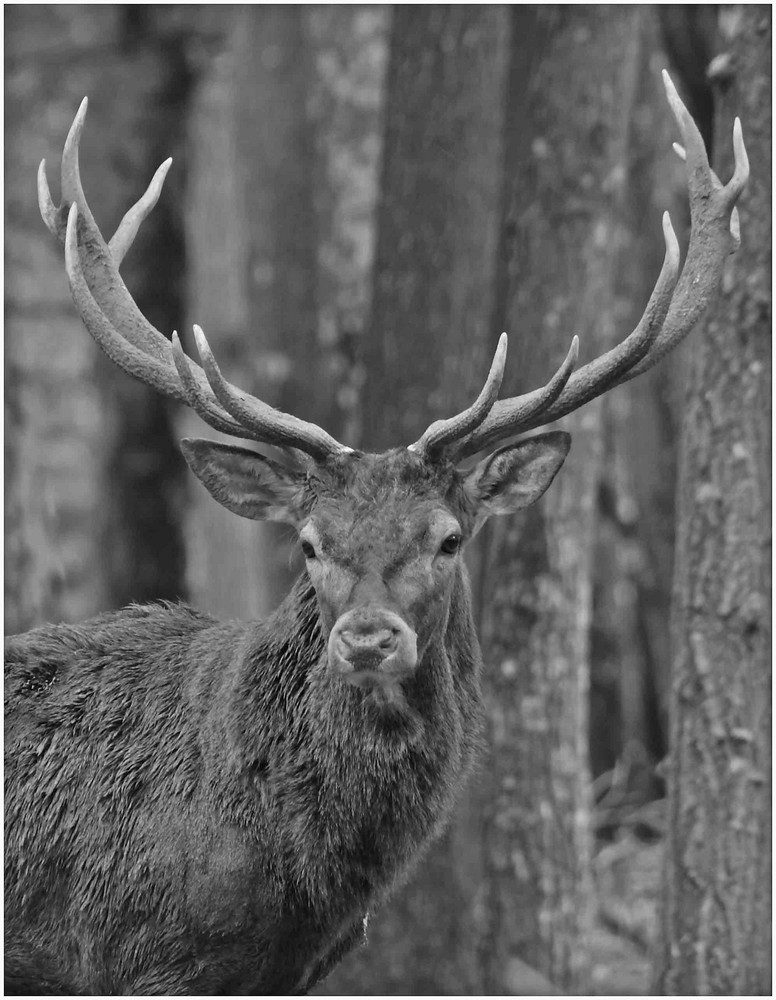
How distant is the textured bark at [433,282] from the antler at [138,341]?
241 centimetres

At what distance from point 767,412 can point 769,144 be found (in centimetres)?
122

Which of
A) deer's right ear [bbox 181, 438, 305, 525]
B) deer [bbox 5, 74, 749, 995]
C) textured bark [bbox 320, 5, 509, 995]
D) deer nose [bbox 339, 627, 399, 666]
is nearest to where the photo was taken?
deer nose [bbox 339, 627, 399, 666]

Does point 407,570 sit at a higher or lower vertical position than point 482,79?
lower

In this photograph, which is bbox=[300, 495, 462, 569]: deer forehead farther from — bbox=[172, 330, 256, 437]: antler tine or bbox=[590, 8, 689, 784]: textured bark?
bbox=[590, 8, 689, 784]: textured bark


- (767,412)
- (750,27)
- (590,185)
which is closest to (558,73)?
(590,185)

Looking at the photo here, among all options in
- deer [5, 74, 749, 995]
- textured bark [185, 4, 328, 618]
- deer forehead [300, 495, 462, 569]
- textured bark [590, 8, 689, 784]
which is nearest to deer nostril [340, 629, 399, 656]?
deer [5, 74, 749, 995]

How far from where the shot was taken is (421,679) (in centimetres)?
573

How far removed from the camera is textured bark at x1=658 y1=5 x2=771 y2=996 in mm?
7055

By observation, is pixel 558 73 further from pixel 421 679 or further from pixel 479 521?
pixel 421 679

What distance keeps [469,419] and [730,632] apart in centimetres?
210

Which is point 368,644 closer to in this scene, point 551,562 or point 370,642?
point 370,642

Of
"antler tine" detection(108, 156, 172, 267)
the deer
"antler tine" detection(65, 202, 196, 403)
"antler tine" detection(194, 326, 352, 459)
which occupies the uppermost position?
"antler tine" detection(108, 156, 172, 267)

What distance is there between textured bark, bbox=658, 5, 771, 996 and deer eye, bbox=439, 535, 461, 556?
1.88 metres

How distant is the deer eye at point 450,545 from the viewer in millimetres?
5637
